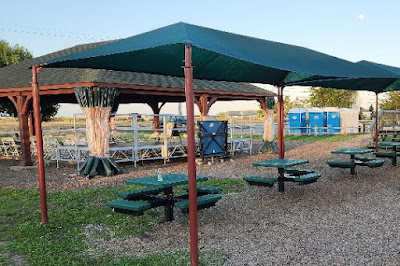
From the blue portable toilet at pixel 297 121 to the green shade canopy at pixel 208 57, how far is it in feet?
71.0

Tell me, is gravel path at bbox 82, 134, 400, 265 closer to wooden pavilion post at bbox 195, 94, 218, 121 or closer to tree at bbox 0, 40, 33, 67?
wooden pavilion post at bbox 195, 94, 218, 121

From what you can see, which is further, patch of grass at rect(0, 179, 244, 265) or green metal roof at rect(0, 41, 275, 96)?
green metal roof at rect(0, 41, 275, 96)

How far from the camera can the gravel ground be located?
4410mm

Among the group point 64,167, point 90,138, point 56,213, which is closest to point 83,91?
point 90,138

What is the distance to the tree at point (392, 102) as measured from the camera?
41.2 meters

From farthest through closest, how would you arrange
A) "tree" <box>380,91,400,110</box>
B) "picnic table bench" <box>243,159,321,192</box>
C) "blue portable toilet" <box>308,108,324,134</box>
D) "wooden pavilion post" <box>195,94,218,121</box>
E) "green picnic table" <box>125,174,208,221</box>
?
1. "tree" <box>380,91,400,110</box>
2. "blue portable toilet" <box>308,108,324,134</box>
3. "wooden pavilion post" <box>195,94,218,121</box>
4. "picnic table bench" <box>243,159,321,192</box>
5. "green picnic table" <box>125,174,208,221</box>

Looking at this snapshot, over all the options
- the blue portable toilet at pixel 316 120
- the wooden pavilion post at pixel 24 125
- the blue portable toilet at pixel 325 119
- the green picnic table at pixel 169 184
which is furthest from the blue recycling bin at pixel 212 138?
the blue portable toilet at pixel 325 119

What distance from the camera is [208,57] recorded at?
553cm

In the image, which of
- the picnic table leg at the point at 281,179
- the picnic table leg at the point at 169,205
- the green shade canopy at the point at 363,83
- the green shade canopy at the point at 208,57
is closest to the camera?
the green shade canopy at the point at 208,57

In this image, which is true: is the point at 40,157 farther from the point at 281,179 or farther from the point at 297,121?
the point at 297,121

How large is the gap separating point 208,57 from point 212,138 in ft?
26.4

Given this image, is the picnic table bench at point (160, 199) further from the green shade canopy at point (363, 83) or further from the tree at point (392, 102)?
the tree at point (392, 102)

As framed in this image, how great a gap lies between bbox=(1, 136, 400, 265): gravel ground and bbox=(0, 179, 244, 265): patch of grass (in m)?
0.25

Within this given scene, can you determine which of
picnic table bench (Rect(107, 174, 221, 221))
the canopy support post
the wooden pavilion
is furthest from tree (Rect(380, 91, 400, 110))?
the canopy support post
